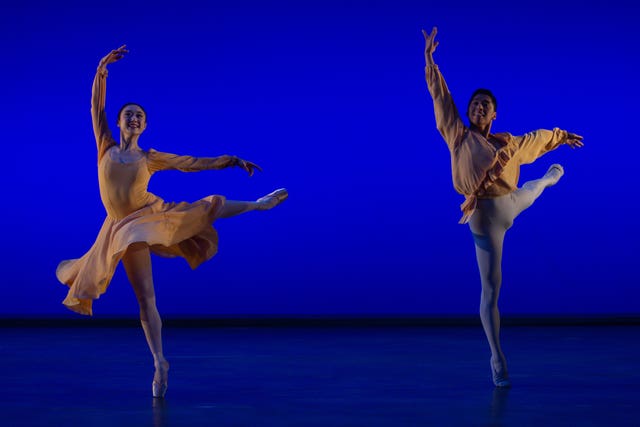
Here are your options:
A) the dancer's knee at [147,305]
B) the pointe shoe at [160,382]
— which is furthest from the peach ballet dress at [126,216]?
the pointe shoe at [160,382]

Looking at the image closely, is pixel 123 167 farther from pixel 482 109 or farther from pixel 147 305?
pixel 482 109

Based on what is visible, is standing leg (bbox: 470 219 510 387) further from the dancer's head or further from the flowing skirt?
the flowing skirt

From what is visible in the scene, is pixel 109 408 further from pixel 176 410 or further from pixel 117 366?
pixel 117 366

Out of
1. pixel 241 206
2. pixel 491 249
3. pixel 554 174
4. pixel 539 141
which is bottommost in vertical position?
pixel 491 249

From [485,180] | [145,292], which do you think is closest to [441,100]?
[485,180]

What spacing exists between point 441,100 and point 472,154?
10.1 inches

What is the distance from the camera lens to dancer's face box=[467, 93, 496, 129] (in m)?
3.98

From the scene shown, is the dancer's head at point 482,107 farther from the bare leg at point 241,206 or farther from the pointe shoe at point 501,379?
the pointe shoe at point 501,379

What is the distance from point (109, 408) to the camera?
3309 mm

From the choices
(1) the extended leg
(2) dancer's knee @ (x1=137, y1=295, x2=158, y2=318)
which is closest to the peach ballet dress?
(2) dancer's knee @ (x1=137, y1=295, x2=158, y2=318)

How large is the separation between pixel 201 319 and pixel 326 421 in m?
5.21

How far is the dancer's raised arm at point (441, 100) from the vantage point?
3.91 metres

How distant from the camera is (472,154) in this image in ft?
12.9

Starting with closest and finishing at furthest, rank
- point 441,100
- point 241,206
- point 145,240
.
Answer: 1. point 145,240
2. point 241,206
3. point 441,100
